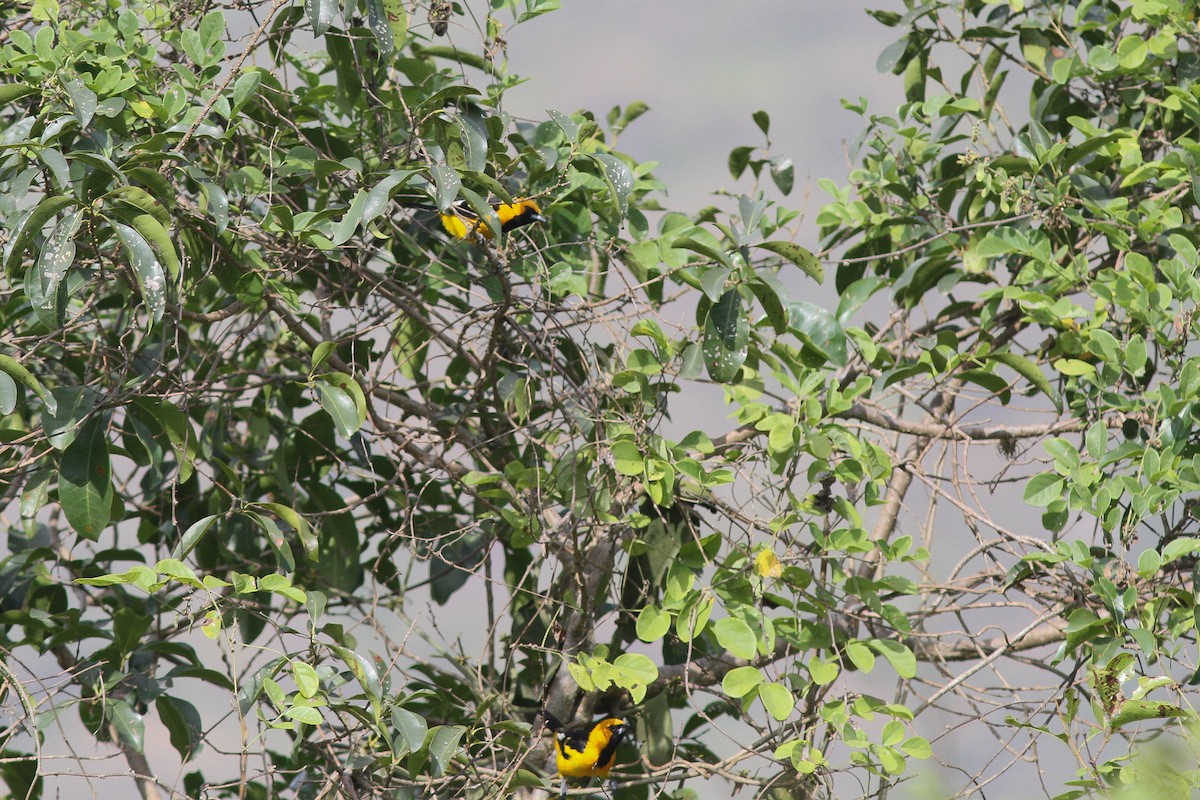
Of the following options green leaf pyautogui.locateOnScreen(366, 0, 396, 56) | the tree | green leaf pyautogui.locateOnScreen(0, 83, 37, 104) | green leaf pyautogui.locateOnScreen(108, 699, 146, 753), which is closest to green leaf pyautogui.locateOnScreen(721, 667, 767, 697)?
the tree

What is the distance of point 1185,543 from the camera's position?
1.76 meters

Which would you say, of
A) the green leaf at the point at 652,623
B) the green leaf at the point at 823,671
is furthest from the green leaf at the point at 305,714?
the green leaf at the point at 823,671

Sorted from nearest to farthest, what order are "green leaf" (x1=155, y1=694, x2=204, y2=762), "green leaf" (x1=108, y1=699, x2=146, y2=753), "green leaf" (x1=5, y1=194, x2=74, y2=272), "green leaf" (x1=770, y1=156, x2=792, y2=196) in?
"green leaf" (x1=5, y1=194, x2=74, y2=272), "green leaf" (x1=108, y1=699, x2=146, y2=753), "green leaf" (x1=155, y1=694, x2=204, y2=762), "green leaf" (x1=770, y1=156, x2=792, y2=196)

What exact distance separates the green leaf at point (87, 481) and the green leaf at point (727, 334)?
3.07 ft

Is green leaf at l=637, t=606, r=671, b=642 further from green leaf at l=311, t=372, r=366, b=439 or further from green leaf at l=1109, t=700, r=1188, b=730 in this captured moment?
green leaf at l=1109, t=700, r=1188, b=730

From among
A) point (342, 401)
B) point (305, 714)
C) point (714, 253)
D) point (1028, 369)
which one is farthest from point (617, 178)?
point (305, 714)

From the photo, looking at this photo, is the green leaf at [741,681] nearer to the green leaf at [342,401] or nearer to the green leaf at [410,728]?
the green leaf at [410,728]

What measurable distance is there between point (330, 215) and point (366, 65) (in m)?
0.38

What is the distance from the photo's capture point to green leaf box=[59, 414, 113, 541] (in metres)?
1.85

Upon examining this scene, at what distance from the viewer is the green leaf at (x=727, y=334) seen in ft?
6.01

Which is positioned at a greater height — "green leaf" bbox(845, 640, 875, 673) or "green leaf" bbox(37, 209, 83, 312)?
"green leaf" bbox(37, 209, 83, 312)

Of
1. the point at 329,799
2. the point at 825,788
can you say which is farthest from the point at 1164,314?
the point at 329,799

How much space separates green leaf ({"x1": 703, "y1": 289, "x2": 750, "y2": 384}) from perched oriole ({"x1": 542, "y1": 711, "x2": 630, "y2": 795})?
0.70m

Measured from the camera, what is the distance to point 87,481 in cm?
187
